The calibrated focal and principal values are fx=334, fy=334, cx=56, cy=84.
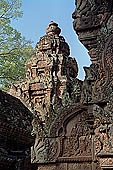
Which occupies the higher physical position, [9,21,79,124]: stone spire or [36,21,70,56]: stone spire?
[36,21,70,56]: stone spire

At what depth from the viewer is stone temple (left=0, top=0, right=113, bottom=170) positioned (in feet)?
10.5

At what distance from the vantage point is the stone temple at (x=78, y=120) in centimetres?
319

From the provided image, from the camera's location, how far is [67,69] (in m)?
12.3

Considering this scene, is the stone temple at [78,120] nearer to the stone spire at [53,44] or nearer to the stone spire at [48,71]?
the stone spire at [48,71]

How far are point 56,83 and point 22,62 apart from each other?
614cm

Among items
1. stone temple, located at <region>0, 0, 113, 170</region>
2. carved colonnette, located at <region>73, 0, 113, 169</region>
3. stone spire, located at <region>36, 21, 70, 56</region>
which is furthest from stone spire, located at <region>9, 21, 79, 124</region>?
carved colonnette, located at <region>73, 0, 113, 169</region>

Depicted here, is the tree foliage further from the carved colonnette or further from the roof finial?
the carved colonnette

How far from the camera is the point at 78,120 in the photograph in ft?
15.6

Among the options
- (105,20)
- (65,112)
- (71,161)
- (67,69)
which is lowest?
(71,161)

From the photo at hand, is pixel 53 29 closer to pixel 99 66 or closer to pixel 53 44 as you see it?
pixel 53 44

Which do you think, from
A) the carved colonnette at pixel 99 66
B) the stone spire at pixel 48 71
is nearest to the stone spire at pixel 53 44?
the stone spire at pixel 48 71

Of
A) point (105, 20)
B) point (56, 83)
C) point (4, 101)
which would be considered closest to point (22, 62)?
point (56, 83)

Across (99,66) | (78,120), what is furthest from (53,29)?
(99,66)

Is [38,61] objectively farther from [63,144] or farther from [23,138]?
[63,144]
